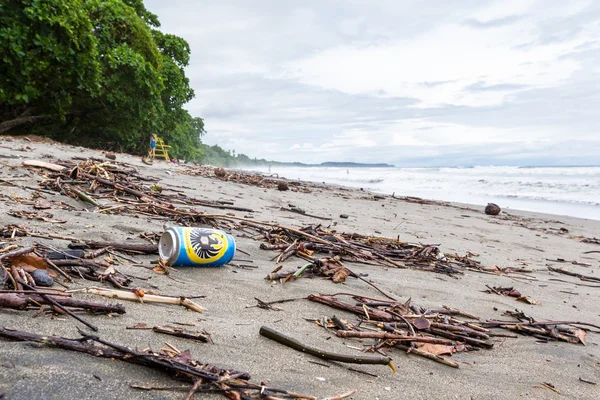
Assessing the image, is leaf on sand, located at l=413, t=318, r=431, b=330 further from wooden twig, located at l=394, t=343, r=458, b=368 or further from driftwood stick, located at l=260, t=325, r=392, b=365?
driftwood stick, located at l=260, t=325, r=392, b=365

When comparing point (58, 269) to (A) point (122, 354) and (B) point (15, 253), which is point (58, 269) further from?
(A) point (122, 354)

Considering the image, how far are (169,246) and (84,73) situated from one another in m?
10.6

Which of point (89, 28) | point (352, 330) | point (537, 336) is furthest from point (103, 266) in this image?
point (89, 28)

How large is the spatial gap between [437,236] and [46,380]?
5.47 meters

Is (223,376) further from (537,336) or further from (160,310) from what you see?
(537,336)

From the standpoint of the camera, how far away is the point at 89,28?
11.1 meters

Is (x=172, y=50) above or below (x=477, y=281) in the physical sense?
above

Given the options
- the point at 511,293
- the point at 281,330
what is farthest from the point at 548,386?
the point at 511,293

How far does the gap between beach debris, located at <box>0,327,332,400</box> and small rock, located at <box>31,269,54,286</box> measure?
49 centimetres

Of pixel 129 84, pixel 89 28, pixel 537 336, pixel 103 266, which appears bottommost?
pixel 537 336

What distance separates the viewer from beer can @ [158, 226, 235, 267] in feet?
8.76

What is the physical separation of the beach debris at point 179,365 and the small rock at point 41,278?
19.5 inches

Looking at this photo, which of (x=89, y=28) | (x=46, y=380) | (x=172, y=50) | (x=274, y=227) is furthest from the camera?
(x=172, y=50)

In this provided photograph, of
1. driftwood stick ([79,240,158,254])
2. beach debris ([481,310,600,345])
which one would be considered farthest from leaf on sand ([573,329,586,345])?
driftwood stick ([79,240,158,254])
